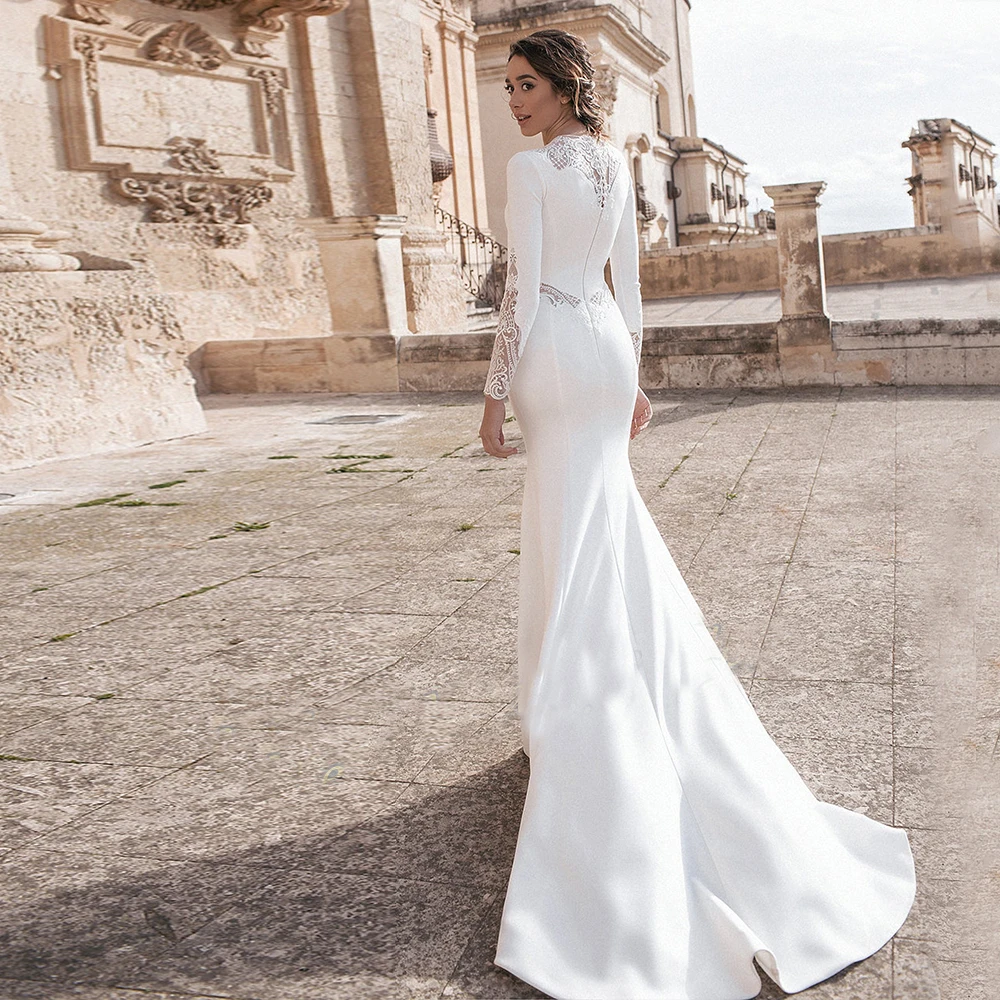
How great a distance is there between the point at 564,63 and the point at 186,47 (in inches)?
479

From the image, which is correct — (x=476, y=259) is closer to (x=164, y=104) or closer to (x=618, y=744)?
(x=164, y=104)

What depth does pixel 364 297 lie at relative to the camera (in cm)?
1172

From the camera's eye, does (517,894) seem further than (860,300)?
No

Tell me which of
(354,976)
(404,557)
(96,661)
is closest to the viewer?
(354,976)

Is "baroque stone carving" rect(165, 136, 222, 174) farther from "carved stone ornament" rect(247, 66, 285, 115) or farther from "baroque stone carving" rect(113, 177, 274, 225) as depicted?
"carved stone ornament" rect(247, 66, 285, 115)

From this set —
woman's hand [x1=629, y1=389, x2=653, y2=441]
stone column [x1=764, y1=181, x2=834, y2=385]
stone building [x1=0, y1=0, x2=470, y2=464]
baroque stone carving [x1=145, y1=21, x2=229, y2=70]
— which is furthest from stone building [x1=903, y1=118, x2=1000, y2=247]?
woman's hand [x1=629, y1=389, x2=653, y2=441]

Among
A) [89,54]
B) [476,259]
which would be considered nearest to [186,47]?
[89,54]

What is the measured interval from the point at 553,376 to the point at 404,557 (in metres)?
2.82

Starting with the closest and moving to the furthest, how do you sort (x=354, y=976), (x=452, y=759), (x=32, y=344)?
(x=354, y=976), (x=452, y=759), (x=32, y=344)

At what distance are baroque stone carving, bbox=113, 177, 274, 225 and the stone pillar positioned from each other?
8.09ft

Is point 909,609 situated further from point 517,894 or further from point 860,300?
point 860,300

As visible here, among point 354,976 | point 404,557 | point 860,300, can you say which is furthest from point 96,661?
point 860,300

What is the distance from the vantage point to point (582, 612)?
2.38m

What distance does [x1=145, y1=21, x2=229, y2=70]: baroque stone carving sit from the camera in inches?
507
